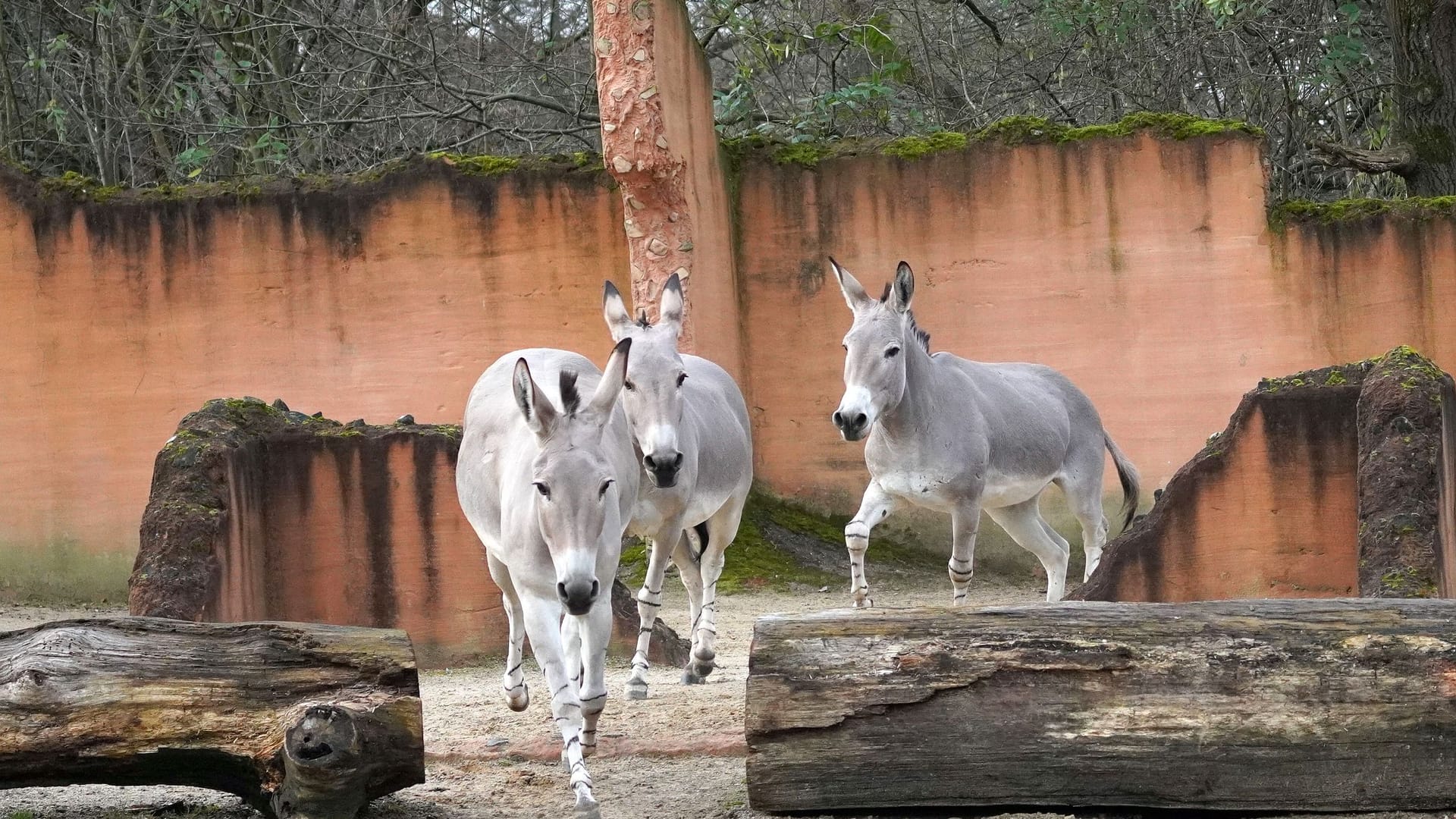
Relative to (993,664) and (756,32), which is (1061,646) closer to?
(993,664)

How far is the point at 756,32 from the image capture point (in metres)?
14.0

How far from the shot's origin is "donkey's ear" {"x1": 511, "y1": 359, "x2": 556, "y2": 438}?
5.25 m

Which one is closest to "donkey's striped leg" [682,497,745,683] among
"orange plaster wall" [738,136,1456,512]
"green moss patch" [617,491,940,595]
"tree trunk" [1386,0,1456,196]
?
"green moss patch" [617,491,940,595]

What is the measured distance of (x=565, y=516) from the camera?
5.06 m

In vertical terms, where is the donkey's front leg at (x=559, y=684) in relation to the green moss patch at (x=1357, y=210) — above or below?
below

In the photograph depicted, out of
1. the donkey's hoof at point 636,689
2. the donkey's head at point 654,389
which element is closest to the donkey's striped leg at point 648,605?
the donkey's hoof at point 636,689

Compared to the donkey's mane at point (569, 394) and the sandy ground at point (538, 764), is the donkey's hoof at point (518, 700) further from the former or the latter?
the donkey's mane at point (569, 394)

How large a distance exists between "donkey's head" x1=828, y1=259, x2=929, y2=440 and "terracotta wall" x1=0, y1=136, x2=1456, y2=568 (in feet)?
13.4

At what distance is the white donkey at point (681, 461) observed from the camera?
6586 mm

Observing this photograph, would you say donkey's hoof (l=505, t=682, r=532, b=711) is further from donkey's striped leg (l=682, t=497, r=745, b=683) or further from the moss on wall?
the moss on wall

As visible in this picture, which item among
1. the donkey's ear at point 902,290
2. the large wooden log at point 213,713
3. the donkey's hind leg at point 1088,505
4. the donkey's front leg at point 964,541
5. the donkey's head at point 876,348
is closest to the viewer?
the large wooden log at point 213,713

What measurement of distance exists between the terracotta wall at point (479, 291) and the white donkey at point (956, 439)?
2.86m

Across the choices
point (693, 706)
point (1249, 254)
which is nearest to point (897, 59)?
point (1249, 254)

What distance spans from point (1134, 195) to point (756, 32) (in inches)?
161
